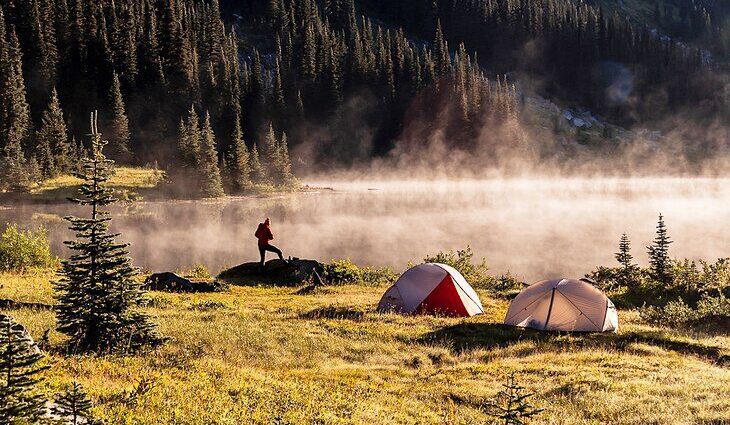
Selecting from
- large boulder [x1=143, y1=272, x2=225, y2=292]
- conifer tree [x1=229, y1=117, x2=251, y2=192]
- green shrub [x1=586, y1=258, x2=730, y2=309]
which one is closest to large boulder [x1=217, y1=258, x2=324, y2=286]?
large boulder [x1=143, y1=272, x2=225, y2=292]

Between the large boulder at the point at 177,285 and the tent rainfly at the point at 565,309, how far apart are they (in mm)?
14669

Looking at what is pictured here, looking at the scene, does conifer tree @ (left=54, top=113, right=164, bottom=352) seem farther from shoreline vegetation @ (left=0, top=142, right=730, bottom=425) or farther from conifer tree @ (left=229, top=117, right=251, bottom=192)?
conifer tree @ (left=229, top=117, right=251, bottom=192)

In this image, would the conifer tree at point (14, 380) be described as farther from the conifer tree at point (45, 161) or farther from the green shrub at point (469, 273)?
the conifer tree at point (45, 161)

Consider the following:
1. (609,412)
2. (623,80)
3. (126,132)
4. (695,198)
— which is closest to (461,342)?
(609,412)

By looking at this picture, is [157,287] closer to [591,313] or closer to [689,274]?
[591,313]

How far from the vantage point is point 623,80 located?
192000 millimetres

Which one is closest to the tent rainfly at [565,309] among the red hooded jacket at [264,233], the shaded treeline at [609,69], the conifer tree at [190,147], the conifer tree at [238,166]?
the red hooded jacket at [264,233]

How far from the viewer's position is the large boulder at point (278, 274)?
31.5 meters

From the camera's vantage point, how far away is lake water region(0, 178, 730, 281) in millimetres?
45094

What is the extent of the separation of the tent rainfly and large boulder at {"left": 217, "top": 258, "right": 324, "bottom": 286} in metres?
13.6

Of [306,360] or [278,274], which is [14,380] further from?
[278,274]

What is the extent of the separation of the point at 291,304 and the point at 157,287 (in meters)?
7.39

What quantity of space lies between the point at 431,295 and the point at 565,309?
5564mm

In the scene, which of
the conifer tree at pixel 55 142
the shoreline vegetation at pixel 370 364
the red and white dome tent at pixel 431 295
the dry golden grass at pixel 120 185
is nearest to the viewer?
the shoreline vegetation at pixel 370 364
